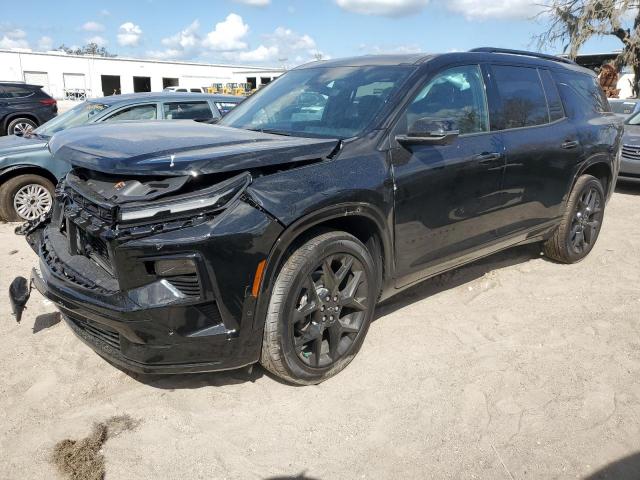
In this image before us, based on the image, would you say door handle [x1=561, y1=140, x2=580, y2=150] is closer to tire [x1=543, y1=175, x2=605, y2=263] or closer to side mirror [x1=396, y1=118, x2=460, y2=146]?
tire [x1=543, y1=175, x2=605, y2=263]

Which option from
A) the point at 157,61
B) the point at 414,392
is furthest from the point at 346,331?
the point at 157,61

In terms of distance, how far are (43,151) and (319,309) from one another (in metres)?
4.92

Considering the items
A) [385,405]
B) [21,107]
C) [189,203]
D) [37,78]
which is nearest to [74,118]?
[189,203]

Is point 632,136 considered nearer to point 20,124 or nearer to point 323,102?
point 323,102

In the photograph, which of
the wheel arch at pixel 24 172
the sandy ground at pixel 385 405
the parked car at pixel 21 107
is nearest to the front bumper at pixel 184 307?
the sandy ground at pixel 385 405

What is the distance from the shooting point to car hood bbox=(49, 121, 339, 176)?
8.10 ft

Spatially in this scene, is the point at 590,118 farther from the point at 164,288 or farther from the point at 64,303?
the point at 64,303

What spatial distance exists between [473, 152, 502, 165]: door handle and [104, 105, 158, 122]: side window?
4588mm

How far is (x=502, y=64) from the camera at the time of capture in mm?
4117

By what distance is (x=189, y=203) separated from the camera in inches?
95.7

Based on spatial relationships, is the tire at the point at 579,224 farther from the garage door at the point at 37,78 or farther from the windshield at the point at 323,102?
the garage door at the point at 37,78

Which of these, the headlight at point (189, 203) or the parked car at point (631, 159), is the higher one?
the headlight at point (189, 203)

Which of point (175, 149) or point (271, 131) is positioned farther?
point (271, 131)

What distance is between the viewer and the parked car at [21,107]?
13047 millimetres
